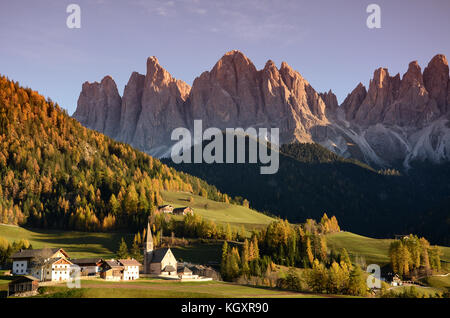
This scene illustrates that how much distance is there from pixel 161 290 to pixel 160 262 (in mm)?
31071

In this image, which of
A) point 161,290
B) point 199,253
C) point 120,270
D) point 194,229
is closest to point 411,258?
point 199,253

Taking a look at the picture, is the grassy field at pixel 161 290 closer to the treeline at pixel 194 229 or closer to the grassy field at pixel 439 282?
the grassy field at pixel 439 282

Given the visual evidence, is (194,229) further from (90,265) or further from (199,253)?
(90,265)

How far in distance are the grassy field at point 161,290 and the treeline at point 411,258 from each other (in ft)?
198

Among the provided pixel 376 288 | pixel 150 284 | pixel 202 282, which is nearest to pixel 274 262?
pixel 376 288

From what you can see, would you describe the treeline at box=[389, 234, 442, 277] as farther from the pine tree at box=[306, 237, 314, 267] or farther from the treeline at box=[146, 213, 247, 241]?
the treeline at box=[146, 213, 247, 241]

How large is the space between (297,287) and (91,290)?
41.6 meters

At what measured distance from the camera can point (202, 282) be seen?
115812mm

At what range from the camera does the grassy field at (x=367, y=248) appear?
556ft

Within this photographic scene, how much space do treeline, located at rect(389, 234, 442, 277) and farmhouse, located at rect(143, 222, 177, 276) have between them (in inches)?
2425

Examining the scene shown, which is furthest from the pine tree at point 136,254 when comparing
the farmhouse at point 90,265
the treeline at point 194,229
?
the treeline at point 194,229

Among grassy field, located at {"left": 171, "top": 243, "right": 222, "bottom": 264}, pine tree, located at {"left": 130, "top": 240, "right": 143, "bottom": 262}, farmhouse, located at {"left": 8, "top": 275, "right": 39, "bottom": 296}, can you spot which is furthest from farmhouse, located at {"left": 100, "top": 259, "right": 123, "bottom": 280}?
grassy field, located at {"left": 171, "top": 243, "right": 222, "bottom": 264}
